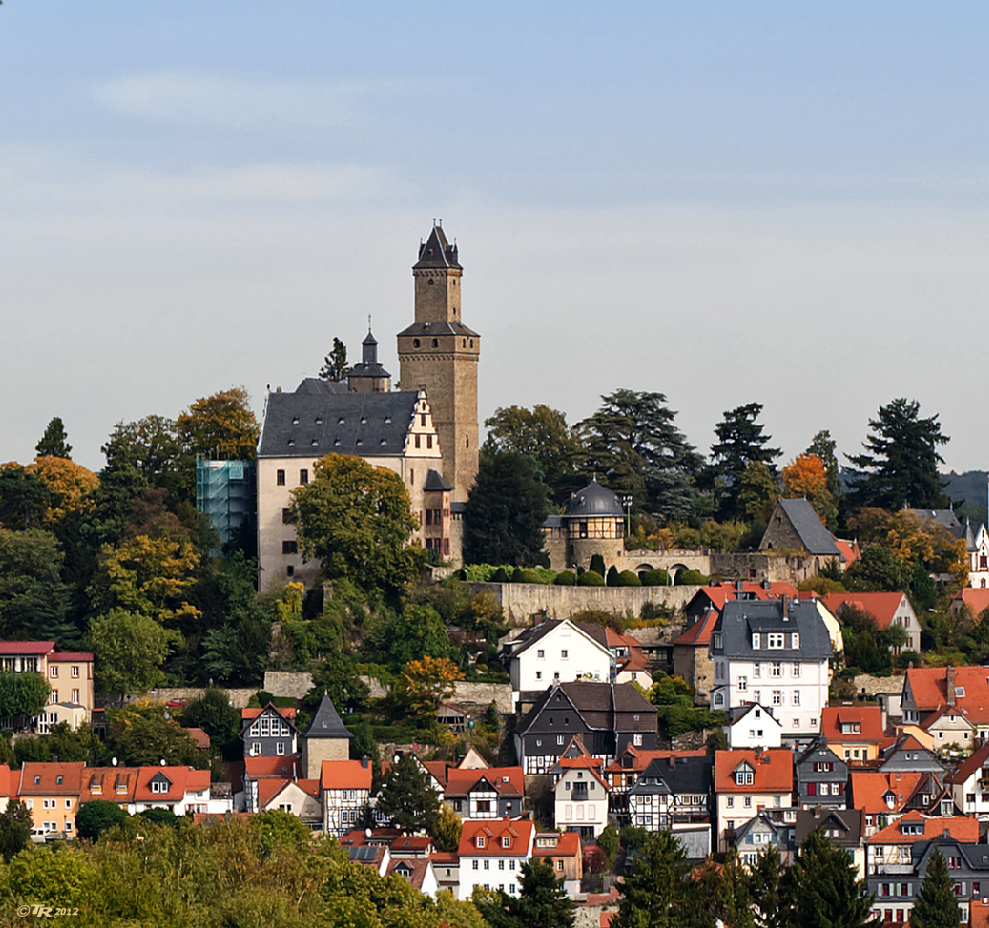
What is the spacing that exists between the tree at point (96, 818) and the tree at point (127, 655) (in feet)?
19.2

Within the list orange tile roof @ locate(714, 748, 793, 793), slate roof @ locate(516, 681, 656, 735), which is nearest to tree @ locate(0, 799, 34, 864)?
slate roof @ locate(516, 681, 656, 735)

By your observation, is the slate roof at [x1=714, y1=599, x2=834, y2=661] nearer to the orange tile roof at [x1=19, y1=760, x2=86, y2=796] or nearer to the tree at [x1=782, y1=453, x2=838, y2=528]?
the tree at [x1=782, y1=453, x2=838, y2=528]

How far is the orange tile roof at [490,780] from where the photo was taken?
81750 mm

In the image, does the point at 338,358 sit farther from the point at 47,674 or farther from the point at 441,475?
the point at 47,674

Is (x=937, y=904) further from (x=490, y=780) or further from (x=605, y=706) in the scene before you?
(x=605, y=706)

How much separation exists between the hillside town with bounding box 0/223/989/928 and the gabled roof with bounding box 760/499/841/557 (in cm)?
15

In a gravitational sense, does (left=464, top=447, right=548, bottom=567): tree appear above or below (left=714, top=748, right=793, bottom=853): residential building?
above

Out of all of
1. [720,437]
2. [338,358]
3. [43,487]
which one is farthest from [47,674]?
[720,437]

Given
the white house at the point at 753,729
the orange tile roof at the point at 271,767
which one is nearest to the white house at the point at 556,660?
the white house at the point at 753,729

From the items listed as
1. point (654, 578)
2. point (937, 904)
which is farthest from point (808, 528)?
point (937, 904)

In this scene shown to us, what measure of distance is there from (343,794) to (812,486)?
92.1 feet

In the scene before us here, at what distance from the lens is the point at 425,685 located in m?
84.6

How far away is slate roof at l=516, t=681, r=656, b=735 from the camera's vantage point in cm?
8469

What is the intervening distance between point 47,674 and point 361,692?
31.1 feet
